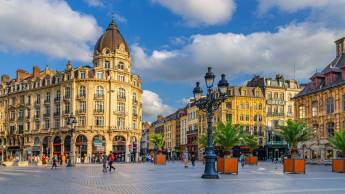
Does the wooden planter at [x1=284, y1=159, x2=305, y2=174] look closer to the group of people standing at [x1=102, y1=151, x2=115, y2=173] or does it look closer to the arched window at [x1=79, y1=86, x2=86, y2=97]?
the group of people standing at [x1=102, y1=151, x2=115, y2=173]

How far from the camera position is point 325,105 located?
196 ft

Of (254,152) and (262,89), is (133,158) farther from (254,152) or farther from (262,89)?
(262,89)

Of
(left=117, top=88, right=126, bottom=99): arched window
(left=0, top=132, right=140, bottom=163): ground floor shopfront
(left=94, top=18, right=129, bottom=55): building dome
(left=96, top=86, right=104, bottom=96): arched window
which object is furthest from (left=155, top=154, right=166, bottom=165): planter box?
(left=94, top=18, right=129, bottom=55): building dome

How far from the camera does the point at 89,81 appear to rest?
82.1 metres

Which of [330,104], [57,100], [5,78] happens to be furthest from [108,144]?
[5,78]

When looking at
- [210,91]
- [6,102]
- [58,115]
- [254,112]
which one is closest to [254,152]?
[254,112]

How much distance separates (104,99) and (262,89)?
3361cm

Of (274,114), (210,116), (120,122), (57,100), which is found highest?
(57,100)

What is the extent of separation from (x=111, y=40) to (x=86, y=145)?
20528 millimetres

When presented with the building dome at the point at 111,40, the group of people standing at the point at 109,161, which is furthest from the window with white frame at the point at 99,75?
the group of people standing at the point at 109,161

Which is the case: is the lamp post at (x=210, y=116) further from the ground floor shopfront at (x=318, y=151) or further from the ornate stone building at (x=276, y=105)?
the ornate stone building at (x=276, y=105)

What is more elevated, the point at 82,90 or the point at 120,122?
the point at 82,90

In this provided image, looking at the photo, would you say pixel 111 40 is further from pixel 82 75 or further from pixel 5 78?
pixel 5 78

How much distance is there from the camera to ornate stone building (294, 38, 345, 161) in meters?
57.2
